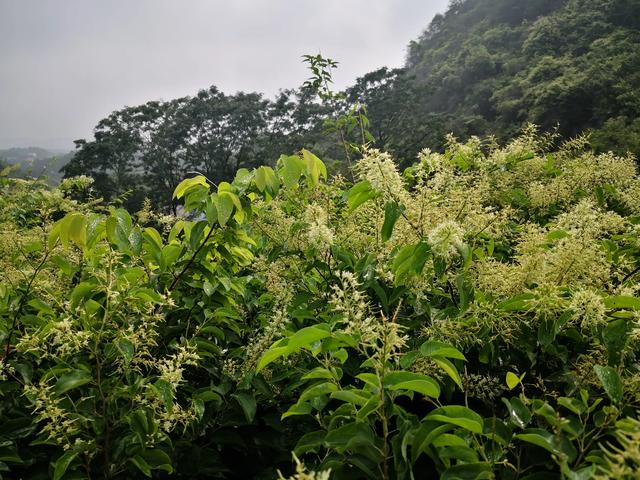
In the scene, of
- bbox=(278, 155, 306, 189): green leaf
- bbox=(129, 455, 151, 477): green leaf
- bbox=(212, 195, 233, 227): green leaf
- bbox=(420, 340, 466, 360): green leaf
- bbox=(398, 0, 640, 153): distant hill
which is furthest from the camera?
bbox=(398, 0, 640, 153): distant hill

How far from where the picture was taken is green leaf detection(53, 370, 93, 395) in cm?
131

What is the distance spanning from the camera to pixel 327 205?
2.44 m

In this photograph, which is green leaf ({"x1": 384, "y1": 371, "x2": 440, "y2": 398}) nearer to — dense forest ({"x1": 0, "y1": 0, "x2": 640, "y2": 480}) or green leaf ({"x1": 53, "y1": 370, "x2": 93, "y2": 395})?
dense forest ({"x1": 0, "y1": 0, "x2": 640, "y2": 480})

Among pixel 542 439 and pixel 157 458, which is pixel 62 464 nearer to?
pixel 157 458

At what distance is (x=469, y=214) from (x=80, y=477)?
1.73 metres

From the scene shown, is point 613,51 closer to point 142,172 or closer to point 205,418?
point 205,418

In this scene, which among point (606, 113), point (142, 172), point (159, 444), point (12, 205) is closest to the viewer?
point (159, 444)

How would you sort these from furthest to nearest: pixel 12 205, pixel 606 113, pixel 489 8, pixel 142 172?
pixel 489 8, pixel 142 172, pixel 606 113, pixel 12 205

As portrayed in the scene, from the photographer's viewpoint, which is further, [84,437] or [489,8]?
[489,8]

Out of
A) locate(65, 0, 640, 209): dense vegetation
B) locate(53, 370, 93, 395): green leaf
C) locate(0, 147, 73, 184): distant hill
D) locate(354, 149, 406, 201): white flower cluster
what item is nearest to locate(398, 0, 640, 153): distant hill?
locate(65, 0, 640, 209): dense vegetation

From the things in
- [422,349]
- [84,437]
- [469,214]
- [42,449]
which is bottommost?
[42,449]

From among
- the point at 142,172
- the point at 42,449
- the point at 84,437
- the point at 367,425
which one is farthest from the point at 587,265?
the point at 142,172

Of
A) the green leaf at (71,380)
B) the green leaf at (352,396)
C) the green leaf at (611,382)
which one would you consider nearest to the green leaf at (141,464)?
the green leaf at (71,380)

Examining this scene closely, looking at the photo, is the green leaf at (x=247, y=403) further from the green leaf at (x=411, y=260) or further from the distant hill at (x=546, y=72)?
the distant hill at (x=546, y=72)
